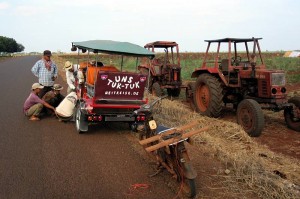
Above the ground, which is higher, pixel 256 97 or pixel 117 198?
pixel 256 97

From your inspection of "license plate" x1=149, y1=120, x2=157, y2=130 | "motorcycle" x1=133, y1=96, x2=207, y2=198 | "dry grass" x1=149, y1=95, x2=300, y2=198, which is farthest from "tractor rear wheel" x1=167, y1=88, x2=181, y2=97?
"license plate" x1=149, y1=120, x2=157, y2=130

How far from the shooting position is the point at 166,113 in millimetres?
9344

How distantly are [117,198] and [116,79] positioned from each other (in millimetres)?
3173

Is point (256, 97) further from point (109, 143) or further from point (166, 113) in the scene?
point (109, 143)

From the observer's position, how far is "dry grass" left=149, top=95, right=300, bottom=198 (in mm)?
4434

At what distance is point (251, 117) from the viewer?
8.33 meters

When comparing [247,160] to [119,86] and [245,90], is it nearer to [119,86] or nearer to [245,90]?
[119,86]

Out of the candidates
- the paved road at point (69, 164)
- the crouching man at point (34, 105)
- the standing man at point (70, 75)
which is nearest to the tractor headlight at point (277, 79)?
the paved road at point (69, 164)

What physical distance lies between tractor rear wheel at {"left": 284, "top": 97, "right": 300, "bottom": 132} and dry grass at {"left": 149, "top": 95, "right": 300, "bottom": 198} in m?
1.79

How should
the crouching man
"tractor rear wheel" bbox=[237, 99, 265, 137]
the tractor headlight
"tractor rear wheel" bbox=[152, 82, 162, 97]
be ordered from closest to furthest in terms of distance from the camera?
"tractor rear wheel" bbox=[237, 99, 265, 137] → the crouching man → the tractor headlight → "tractor rear wheel" bbox=[152, 82, 162, 97]

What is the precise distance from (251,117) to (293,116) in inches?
55.5

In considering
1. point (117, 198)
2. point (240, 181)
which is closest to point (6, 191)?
point (117, 198)

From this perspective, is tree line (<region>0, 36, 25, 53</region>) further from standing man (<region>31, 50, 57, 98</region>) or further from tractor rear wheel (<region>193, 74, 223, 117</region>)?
tractor rear wheel (<region>193, 74, 223, 117</region>)

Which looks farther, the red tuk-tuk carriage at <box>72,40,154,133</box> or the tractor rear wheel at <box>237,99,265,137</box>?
the tractor rear wheel at <box>237,99,265,137</box>
